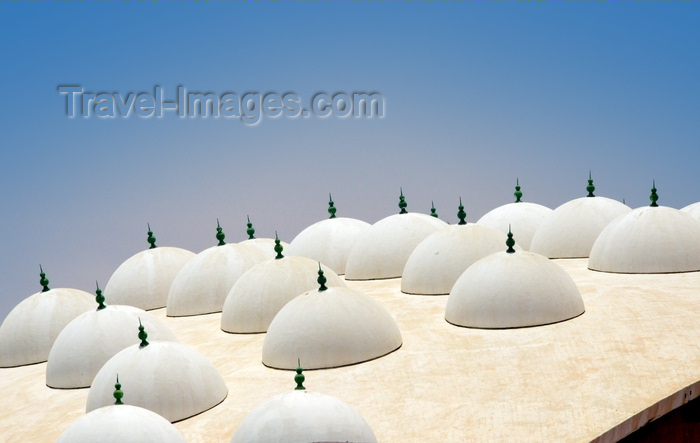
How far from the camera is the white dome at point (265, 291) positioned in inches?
796

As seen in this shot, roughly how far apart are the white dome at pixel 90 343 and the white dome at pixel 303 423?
7.03 meters

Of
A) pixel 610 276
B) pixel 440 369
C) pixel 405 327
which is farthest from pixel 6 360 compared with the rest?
pixel 610 276

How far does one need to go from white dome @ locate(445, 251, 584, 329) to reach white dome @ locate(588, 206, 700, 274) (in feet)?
13.1

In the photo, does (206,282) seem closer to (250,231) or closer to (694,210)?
(250,231)

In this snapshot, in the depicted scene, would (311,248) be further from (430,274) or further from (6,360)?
(6,360)

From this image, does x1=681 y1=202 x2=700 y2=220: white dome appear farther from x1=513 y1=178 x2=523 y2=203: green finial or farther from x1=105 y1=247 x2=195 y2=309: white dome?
x1=105 y1=247 x2=195 y2=309: white dome

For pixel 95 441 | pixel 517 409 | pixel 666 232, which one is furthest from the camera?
pixel 666 232

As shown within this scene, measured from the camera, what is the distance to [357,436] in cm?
1193

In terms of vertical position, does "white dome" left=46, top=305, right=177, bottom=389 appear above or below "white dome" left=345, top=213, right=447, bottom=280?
below

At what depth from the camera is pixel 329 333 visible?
54.5 ft

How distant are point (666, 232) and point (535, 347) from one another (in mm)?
7481

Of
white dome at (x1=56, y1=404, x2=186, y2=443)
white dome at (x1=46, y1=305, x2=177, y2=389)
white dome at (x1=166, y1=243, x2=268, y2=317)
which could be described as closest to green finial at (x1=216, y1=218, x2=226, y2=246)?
white dome at (x1=166, y1=243, x2=268, y2=317)

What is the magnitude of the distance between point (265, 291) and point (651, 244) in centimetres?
1024

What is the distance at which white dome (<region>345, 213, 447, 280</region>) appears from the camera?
25.5m
